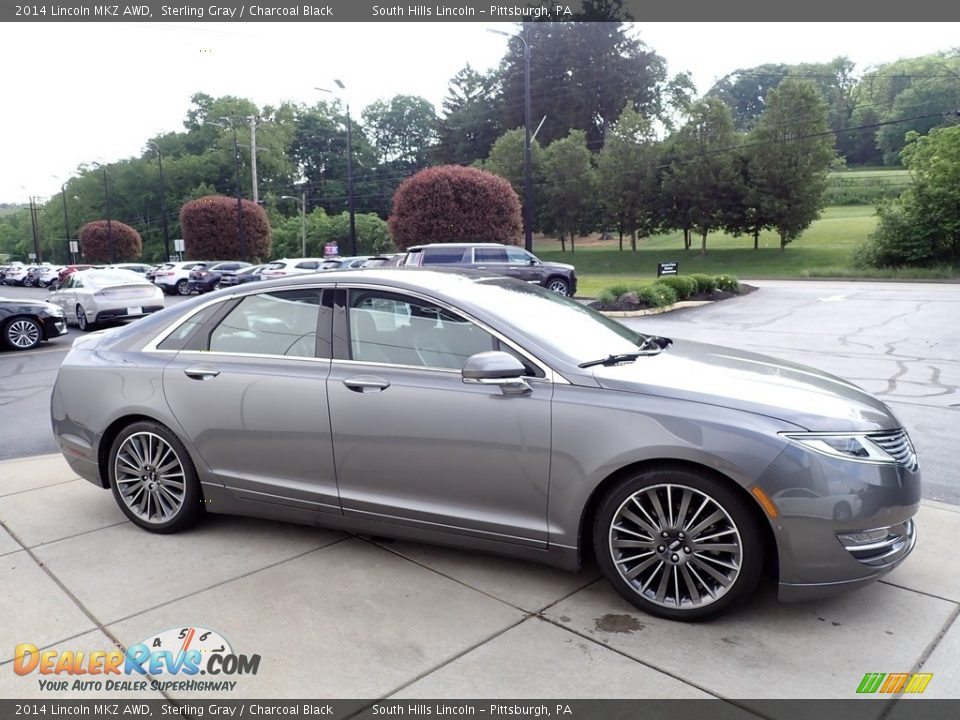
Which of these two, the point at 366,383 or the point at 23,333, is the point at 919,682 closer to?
the point at 366,383

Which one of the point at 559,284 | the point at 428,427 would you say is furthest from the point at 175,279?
the point at 428,427

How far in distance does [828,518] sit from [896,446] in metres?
0.56

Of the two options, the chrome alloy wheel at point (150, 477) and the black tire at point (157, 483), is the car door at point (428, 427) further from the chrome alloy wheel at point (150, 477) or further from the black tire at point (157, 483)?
the chrome alloy wheel at point (150, 477)

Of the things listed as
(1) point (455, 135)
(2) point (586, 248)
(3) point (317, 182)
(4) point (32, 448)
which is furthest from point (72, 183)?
(4) point (32, 448)

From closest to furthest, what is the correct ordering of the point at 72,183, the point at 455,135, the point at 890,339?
the point at 890,339
the point at 455,135
the point at 72,183

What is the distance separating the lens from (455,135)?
270 feet

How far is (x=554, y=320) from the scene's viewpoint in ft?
13.1

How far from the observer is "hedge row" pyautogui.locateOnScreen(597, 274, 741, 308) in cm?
1853

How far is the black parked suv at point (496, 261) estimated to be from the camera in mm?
20953

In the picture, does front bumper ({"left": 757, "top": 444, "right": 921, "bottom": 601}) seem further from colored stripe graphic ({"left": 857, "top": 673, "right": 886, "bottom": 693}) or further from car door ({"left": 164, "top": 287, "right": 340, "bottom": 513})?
car door ({"left": 164, "top": 287, "right": 340, "bottom": 513})

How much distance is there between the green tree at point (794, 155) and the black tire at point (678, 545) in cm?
4351

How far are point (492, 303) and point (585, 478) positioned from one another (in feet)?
3.56

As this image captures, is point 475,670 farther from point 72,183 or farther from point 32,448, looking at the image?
point 72,183
